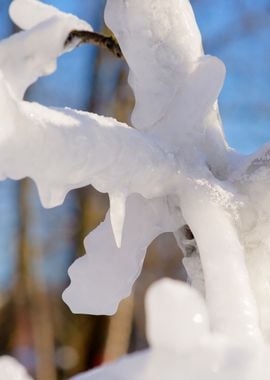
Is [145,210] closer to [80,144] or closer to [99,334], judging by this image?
[80,144]

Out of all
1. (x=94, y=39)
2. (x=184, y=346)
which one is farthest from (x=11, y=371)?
(x=94, y=39)

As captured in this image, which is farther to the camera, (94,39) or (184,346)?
(94,39)

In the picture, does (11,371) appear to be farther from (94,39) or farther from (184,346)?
(94,39)

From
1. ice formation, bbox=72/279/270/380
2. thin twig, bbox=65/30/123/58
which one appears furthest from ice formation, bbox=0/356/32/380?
thin twig, bbox=65/30/123/58

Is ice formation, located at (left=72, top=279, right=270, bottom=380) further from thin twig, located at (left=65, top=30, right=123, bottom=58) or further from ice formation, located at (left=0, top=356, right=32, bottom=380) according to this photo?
thin twig, located at (left=65, top=30, right=123, bottom=58)

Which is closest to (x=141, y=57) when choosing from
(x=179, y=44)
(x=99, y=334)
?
(x=179, y=44)

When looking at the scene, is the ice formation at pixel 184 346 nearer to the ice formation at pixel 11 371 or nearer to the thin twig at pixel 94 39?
the ice formation at pixel 11 371

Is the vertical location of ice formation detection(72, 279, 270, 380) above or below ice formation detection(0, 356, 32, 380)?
above
